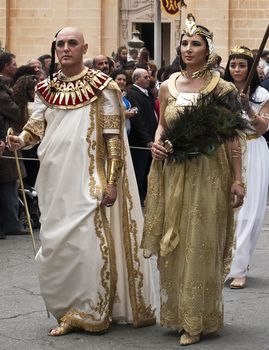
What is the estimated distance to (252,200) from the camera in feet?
33.8

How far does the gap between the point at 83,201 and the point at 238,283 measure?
2521mm

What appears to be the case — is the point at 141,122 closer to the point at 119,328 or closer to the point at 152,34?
the point at 119,328

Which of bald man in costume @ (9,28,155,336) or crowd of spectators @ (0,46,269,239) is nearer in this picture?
bald man in costume @ (9,28,155,336)

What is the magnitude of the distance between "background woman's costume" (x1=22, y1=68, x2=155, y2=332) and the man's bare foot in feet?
6.46

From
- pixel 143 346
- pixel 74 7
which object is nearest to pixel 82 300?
pixel 143 346

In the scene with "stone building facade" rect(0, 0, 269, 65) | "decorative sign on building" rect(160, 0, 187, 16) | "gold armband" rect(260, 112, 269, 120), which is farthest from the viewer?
"stone building facade" rect(0, 0, 269, 65)

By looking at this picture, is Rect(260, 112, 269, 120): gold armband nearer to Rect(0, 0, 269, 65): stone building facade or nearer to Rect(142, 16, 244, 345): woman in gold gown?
Rect(142, 16, 244, 345): woman in gold gown

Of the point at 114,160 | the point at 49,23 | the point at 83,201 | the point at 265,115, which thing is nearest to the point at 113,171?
the point at 114,160

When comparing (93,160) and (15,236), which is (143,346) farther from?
(15,236)

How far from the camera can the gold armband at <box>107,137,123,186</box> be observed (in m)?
7.91

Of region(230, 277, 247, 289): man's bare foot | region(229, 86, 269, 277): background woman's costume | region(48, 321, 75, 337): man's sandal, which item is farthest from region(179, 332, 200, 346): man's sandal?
region(229, 86, 269, 277): background woman's costume

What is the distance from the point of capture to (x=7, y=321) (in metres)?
8.48

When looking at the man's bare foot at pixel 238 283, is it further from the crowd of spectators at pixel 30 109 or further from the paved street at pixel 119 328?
the crowd of spectators at pixel 30 109

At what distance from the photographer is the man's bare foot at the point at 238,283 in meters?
9.95
